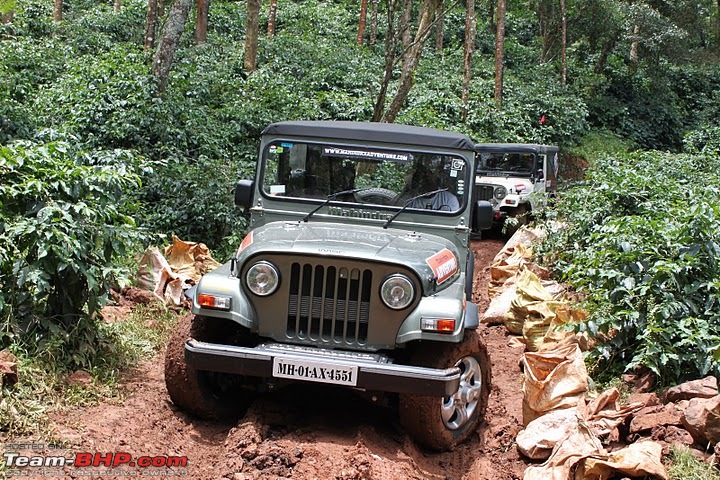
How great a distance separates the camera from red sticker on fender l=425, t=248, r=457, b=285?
5.19 meters

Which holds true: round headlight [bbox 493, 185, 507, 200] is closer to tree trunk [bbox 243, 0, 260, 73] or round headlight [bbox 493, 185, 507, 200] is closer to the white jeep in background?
the white jeep in background

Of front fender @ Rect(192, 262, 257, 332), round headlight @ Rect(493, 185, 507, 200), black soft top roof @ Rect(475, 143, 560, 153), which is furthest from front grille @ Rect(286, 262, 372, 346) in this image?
black soft top roof @ Rect(475, 143, 560, 153)

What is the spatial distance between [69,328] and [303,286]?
80.2 inches

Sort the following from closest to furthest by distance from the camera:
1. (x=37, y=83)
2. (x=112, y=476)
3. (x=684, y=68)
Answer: (x=112, y=476) → (x=37, y=83) → (x=684, y=68)

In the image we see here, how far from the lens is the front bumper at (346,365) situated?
4.58 meters

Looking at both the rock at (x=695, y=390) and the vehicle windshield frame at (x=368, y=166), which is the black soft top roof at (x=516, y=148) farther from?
the rock at (x=695, y=390)

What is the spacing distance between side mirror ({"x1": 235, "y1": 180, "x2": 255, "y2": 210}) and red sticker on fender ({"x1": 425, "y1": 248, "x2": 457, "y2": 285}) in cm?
166

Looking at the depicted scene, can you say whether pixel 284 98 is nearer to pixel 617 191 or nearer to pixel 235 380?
pixel 617 191

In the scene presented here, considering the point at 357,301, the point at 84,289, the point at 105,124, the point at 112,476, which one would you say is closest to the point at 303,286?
the point at 357,301

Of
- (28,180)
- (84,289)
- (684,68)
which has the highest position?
(684,68)

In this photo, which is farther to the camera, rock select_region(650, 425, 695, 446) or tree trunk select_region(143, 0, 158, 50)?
tree trunk select_region(143, 0, 158, 50)

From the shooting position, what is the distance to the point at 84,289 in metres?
6.02

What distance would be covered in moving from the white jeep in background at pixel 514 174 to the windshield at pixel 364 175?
8000 millimetres

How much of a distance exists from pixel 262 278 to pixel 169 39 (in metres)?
8.54
